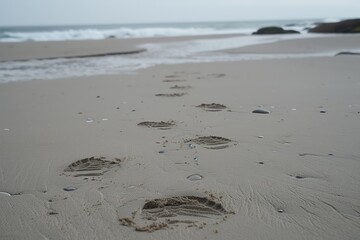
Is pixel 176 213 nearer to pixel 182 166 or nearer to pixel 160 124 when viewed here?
pixel 182 166

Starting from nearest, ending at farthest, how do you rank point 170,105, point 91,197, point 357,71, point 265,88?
1. point 91,197
2. point 170,105
3. point 265,88
4. point 357,71

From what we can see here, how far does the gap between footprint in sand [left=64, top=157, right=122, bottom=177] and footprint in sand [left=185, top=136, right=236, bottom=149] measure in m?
0.78

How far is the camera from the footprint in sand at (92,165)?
2614mm

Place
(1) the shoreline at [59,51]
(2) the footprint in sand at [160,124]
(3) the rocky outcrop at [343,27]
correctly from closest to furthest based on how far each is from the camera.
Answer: (2) the footprint in sand at [160,124] → (1) the shoreline at [59,51] → (3) the rocky outcrop at [343,27]

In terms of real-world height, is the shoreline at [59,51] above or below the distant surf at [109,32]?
below

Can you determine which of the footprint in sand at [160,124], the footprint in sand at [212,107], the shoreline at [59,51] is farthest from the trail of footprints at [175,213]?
the shoreline at [59,51]

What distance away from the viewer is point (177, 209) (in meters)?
2.07

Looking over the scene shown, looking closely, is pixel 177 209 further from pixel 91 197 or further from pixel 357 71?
pixel 357 71

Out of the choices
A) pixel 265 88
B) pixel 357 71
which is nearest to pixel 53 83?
pixel 265 88

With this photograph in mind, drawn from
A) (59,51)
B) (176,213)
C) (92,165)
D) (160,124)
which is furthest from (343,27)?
(176,213)

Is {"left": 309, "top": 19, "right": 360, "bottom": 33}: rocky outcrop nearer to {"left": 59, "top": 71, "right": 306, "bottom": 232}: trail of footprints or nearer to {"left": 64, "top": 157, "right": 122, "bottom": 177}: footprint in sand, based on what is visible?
{"left": 64, "top": 157, "right": 122, "bottom": 177}: footprint in sand

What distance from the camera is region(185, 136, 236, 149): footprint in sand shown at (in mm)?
3131

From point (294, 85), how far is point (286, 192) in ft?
13.2

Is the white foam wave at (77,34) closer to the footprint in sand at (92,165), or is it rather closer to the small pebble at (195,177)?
the footprint in sand at (92,165)
